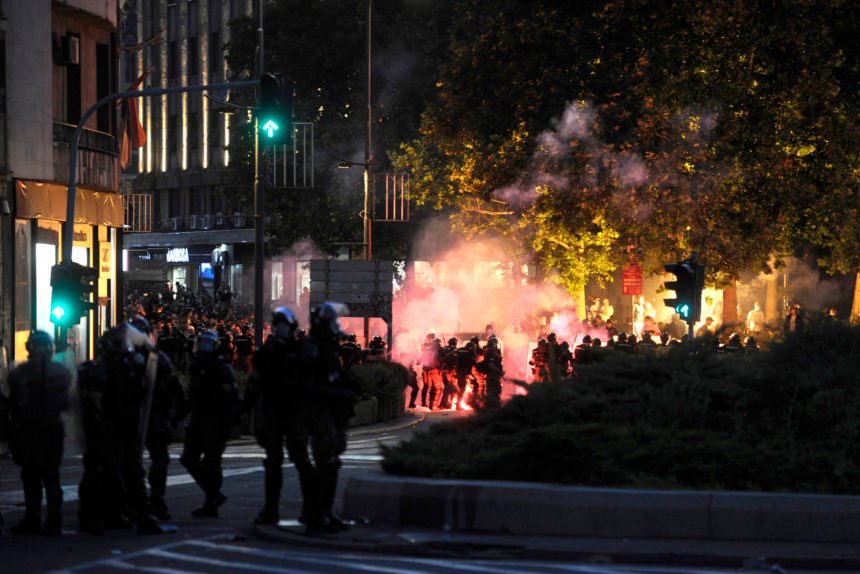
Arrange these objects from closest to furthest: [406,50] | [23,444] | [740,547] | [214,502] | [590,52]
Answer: [740,547] → [23,444] → [214,502] → [590,52] → [406,50]

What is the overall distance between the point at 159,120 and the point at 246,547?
77837 millimetres

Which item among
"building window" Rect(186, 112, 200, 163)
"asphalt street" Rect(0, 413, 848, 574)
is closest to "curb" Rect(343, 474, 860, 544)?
"asphalt street" Rect(0, 413, 848, 574)

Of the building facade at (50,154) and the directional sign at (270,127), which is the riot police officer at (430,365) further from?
the directional sign at (270,127)

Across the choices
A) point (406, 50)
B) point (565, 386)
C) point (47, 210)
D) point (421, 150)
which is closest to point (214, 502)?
point (565, 386)

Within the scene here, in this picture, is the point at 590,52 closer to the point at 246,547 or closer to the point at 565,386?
the point at 565,386

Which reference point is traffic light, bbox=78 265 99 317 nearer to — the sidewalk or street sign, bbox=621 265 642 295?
the sidewalk

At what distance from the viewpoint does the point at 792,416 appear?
13.9 m

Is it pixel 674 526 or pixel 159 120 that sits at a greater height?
pixel 159 120

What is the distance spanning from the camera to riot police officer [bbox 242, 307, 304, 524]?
12688 millimetres

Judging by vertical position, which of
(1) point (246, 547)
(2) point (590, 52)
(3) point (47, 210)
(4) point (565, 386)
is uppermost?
(2) point (590, 52)

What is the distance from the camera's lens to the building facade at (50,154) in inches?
1229

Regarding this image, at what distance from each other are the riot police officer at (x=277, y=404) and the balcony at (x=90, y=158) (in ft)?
69.6

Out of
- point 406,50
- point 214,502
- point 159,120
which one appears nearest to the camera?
point 214,502

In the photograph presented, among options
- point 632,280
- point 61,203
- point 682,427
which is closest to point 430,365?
point 61,203
